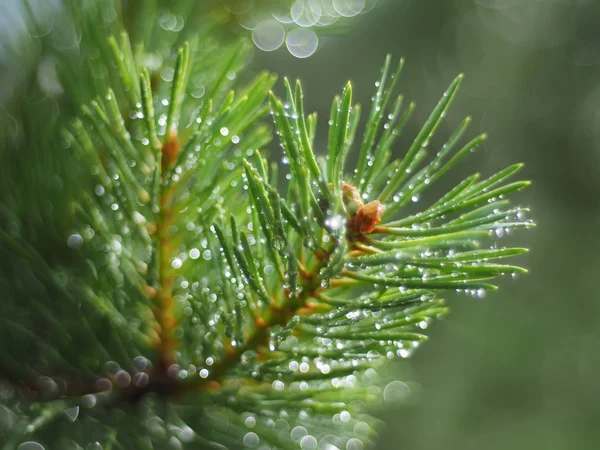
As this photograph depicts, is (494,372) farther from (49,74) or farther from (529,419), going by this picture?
(49,74)

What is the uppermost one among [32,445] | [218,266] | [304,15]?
[304,15]

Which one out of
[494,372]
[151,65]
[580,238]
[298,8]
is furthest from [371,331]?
[580,238]

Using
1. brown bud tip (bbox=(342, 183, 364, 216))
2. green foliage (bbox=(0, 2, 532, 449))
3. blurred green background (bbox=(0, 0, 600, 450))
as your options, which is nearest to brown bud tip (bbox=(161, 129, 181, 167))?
green foliage (bbox=(0, 2, 532, 449))

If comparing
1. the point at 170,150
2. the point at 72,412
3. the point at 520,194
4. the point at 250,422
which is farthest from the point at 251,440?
the point at 520,194

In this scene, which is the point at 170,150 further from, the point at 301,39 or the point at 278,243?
the point at 301,39

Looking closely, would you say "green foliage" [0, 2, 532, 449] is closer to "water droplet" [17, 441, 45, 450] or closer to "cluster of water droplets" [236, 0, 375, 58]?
"water droplet" [17, 441, 45, 450]

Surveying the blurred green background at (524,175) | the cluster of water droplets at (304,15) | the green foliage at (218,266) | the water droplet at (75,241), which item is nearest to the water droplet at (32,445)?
the green foliage at (218,266)

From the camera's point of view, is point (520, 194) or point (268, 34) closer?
point (268, 34)
